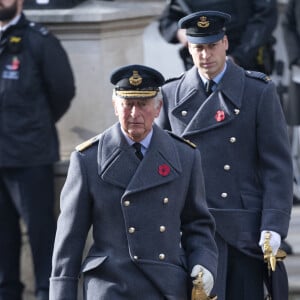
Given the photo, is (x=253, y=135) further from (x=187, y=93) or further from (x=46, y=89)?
(x=46, y=89)

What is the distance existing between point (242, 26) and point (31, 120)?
1.35m

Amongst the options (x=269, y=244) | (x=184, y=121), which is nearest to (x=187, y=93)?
(x=184, y=121)

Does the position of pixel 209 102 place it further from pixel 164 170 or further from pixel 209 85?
pixel 164 170

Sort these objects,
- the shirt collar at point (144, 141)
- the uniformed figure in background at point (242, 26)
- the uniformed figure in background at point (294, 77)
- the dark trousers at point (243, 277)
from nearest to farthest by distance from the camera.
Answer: the shirt collar at point (144, 141)
the dark trousers at point (243, 277)
the uniformed figure in background at point (242, 26)
the uniformed figure in background at point (294, 77)

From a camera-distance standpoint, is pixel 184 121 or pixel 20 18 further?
pixel 20 18

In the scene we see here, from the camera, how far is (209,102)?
24.5 feet

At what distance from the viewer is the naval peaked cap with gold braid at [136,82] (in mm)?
6430

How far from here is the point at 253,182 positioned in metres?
7.43

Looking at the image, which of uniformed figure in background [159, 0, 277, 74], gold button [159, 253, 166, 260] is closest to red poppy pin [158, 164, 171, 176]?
gold button [159, 253, 166, 260]

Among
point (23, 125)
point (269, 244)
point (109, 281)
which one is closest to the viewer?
point (109, 281)

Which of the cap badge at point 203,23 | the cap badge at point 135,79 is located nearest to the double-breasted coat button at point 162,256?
the cap badge at point 135,79

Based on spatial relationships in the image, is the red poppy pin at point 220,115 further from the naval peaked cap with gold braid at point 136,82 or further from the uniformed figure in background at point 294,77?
the uniformed figure in background at point 294,77

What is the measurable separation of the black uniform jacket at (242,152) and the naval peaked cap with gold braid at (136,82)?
89 cm

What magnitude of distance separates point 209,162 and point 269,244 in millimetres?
470
